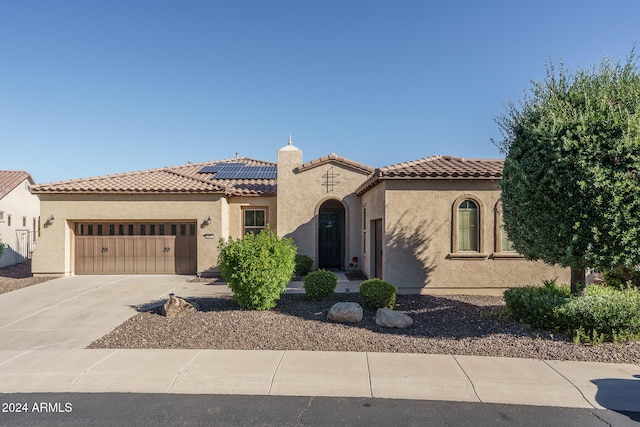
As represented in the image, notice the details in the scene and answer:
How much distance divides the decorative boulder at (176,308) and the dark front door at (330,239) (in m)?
8.20

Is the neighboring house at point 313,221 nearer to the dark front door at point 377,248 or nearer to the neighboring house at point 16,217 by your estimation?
the dark front door at point 377,248

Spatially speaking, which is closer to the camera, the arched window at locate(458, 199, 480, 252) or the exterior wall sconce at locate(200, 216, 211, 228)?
the arched window at locate(458, 199, 480, 252)

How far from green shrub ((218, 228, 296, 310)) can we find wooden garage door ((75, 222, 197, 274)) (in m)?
6.73

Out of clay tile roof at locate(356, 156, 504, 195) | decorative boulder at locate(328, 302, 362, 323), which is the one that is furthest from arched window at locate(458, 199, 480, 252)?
decorative boulder at locate(328, 302, 362, 323)

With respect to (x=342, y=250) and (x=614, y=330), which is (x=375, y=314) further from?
(x=342, y=250)

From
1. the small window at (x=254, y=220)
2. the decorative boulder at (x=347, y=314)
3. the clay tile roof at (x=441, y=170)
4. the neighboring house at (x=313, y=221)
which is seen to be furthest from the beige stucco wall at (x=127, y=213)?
the decorative boulder at (x=347, y=314)

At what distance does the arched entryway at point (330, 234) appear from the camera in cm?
1625

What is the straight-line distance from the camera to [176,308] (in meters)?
8.51

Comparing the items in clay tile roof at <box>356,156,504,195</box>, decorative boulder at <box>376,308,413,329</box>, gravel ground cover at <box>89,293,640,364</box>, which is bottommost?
gravel ground cover at <box>89,293,640,364</box>

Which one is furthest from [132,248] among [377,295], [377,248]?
[377,295]

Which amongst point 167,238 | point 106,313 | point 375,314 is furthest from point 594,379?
point 167,238

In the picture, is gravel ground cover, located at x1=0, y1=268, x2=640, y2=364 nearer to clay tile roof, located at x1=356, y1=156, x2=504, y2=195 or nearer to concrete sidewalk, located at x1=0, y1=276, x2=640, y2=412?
concrete sidewalk, located at x1=0, y1=276, x2=640, y2=412

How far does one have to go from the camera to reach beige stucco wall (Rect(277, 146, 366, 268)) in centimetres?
1523

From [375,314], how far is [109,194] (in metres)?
12.1
